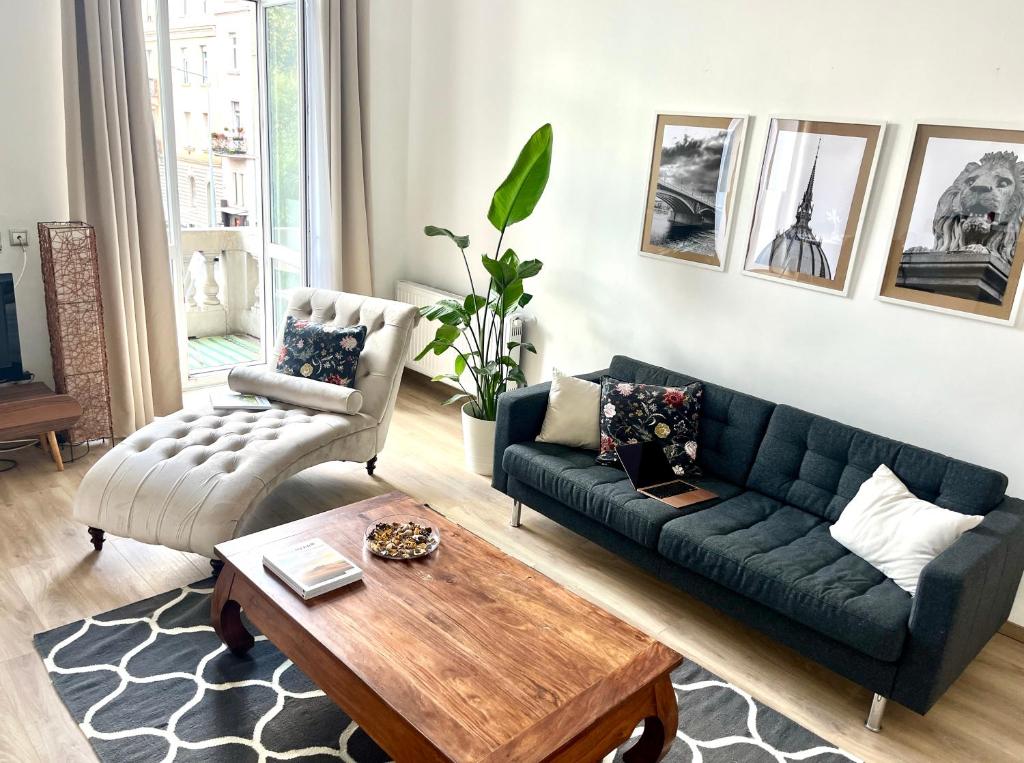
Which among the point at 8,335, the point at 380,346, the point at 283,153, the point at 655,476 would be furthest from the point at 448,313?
the point at 8,335

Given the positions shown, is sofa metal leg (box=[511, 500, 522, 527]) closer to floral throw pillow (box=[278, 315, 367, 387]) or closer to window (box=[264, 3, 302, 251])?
floral throw pillow (box=[278, 315, 367, 387])

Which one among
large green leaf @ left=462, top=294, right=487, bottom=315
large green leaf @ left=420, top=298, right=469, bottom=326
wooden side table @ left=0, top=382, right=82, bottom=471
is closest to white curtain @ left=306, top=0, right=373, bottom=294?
large green leaf @ left=420, top=298, right=469, bottom=326

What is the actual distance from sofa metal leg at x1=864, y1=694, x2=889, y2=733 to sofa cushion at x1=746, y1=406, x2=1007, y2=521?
0.70m

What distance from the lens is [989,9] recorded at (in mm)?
2662

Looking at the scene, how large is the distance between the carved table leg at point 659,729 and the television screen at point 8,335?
327 cm

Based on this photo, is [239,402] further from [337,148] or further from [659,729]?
[659,729]

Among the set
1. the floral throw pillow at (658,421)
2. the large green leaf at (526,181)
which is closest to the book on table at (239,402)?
the large green leaf at (526,181)

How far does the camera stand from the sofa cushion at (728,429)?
10.4ft

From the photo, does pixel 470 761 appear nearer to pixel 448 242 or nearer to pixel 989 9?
pixel 989 9

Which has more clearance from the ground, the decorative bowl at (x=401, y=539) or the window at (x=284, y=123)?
the window at (x=284, y=123)

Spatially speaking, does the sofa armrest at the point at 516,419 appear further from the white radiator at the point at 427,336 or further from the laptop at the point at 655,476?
the white radiator at the point at 427,336

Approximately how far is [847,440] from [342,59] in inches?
136

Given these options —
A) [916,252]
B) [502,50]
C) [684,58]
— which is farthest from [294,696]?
[502,50]

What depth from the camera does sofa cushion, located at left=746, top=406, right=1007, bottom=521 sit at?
2635 mm
